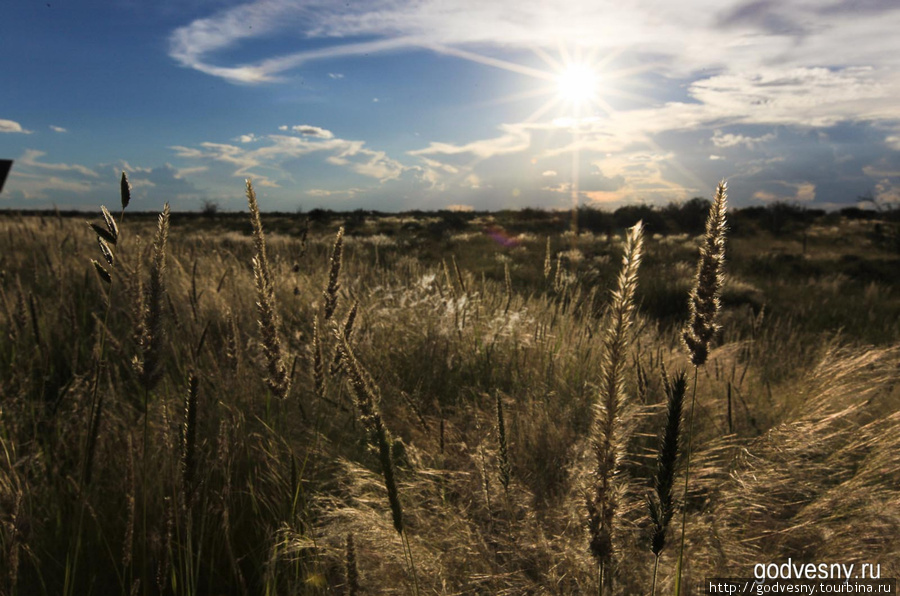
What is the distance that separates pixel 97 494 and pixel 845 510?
10.6ft

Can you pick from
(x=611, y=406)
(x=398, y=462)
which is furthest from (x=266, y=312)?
(x=398, y=462)

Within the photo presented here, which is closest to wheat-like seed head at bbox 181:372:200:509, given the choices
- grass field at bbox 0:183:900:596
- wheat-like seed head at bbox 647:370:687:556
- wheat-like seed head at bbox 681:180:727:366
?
grass field at bbox 0:183:900:596

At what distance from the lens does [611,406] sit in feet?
2.74

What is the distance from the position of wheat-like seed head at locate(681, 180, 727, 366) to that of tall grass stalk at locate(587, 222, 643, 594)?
0.30 m

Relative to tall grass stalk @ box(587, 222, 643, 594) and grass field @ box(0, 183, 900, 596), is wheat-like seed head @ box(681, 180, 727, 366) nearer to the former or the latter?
grass field @ box(0, 183, 900, 596)

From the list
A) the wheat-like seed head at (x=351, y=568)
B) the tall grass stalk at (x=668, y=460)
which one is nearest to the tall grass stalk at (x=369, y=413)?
the wheat-like seed head at (x=351, y=568)

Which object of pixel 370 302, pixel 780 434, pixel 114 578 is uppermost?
pixel 370 302

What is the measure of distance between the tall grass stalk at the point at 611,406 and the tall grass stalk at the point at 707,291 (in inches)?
5.6

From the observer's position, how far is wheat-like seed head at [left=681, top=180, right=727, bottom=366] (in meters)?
1.04

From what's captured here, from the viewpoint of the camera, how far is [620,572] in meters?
1.80

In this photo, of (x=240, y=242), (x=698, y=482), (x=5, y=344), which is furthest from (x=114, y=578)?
(x=240, y=242)

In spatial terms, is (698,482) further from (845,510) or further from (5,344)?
(5,344)

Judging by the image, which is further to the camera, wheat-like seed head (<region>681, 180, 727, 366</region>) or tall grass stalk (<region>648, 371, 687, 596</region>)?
wheat-like seed head (<region>681, 180, 727, 366</region>)

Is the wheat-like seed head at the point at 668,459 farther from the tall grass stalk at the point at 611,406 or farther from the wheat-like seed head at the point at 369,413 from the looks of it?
the wheat-like seed head at the point at 369,413
